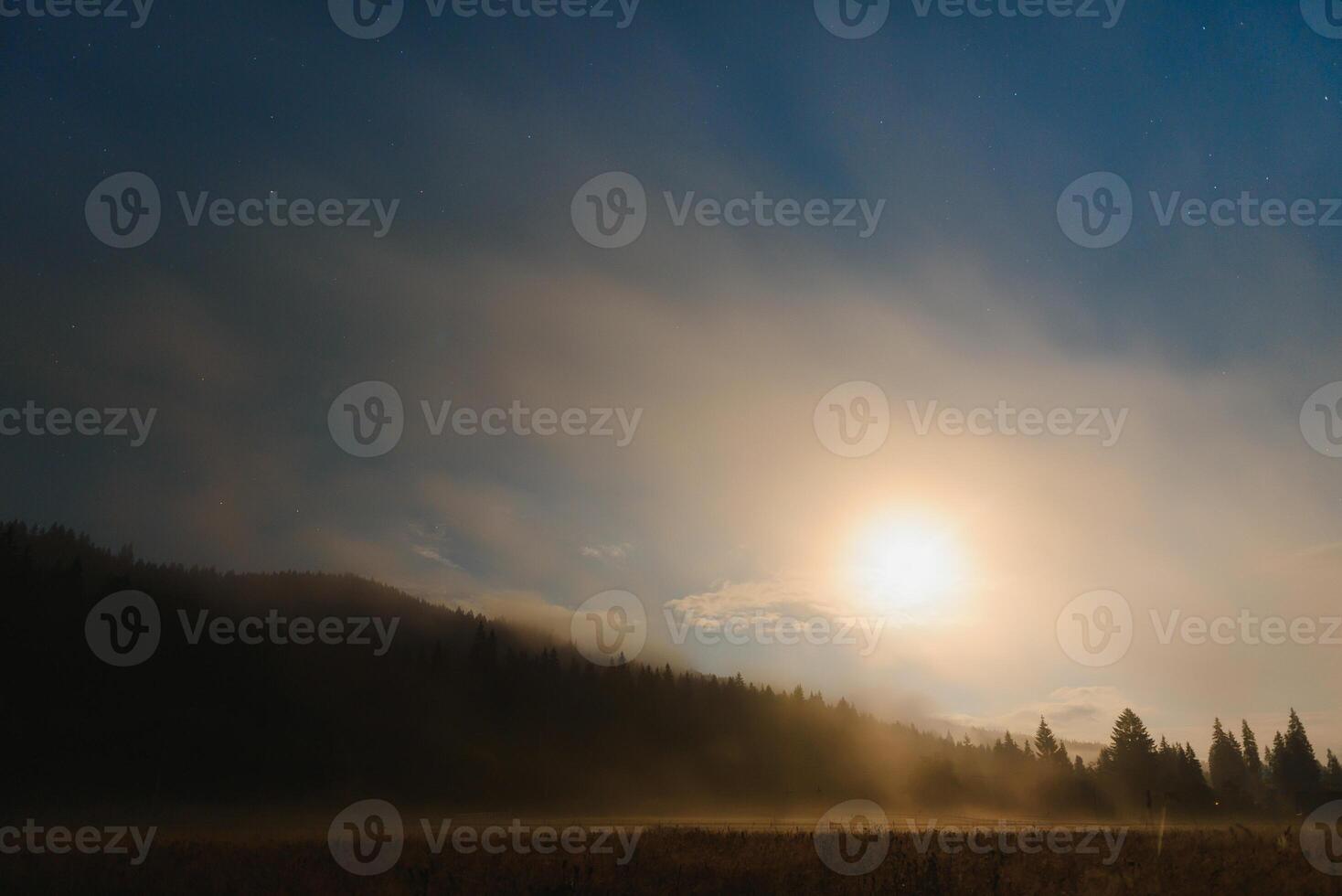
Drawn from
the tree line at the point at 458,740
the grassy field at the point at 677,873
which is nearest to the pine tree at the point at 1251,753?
the tree line at the point at 458,740

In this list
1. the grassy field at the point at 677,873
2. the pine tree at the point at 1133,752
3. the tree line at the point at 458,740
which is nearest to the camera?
the grassy field at the point at 677,873

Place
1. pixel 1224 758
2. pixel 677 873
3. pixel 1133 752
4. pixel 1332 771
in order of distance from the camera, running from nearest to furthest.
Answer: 1. pixel 677 873
2. pixel 1133 752
3. pixel 1224 758
4. pixel 1332 771

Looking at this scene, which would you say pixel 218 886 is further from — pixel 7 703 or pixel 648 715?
pixel 648 715

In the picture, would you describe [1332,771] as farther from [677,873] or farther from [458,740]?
[677,873]

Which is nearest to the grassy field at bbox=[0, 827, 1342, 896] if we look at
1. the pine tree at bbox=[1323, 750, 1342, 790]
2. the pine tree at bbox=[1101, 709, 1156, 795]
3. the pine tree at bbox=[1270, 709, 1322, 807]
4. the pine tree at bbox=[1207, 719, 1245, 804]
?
the pine tree at bbox=[1101, 709, 1156, 795]

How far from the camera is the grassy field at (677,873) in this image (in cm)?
1523

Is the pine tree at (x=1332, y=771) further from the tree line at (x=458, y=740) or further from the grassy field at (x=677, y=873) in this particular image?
the grassy field at (x=677, y=873)

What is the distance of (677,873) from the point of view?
1623cm

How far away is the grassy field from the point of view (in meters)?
15.2

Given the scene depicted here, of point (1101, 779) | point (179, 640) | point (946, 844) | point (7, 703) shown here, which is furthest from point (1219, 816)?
point (7, 703)

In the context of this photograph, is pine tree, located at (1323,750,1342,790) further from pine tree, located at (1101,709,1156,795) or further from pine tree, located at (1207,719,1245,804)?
pine tree, located at (1101,709,1156,795)

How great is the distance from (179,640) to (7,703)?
65.9 ft

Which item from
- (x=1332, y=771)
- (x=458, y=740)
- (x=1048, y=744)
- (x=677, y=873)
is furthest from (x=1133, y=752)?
(x=677, y=873)

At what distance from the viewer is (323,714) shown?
113 meters
